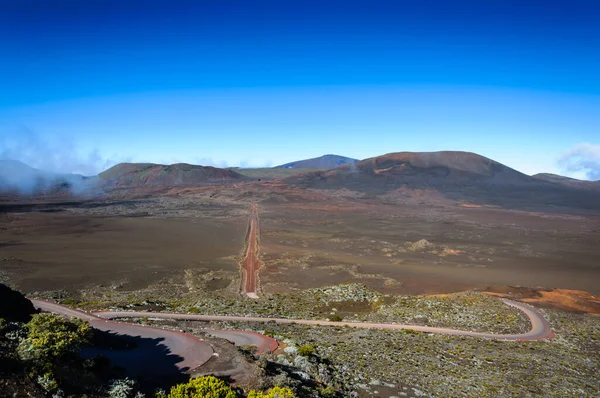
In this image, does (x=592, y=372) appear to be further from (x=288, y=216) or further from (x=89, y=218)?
(x=89, y=218)

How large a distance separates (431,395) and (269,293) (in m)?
22.7

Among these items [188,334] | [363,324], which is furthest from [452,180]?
[188,334]

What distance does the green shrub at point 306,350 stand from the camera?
1819 centimetres

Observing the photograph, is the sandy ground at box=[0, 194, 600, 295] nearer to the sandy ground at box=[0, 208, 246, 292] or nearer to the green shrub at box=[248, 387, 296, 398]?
the sandy ground at box=[0, 208, 246, 292]

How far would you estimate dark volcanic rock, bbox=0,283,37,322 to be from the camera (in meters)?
15.2

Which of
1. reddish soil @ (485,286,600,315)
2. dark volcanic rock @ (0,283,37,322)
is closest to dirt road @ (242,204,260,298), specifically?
dark volcanic rock @ (0,283,37,322)

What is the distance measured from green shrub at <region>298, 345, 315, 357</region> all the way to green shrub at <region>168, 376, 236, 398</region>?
24.4 ft

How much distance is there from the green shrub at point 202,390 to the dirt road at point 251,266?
24071mm

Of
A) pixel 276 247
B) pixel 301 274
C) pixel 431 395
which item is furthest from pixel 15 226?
pixel 431 395

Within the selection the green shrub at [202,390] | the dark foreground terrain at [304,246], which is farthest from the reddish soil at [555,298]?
the green shrub at [202,390]

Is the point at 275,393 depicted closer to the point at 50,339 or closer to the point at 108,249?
the point at 50,339

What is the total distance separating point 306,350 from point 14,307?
14.1 m

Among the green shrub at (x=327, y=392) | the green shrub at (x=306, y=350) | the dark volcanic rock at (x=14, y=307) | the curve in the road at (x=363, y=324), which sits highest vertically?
the dark volcanic rock at (x=14, y=307)

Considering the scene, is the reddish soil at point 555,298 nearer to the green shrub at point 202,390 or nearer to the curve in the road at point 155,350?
the curve in the road at point 155,350
